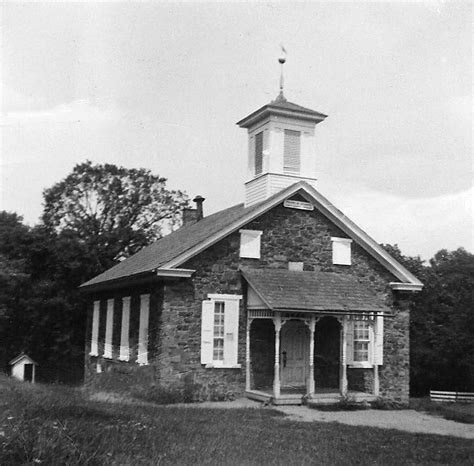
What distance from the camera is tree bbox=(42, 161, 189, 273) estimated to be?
39969 millimetres

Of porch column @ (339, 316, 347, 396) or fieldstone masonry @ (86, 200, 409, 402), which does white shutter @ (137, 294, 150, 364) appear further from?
porch column @ (339, 316, 347, 396)

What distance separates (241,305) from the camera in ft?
66.3

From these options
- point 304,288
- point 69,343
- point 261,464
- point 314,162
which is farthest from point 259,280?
point 69,343

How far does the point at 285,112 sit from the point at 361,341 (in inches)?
297

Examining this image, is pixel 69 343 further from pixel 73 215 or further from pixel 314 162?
pixel 314 162

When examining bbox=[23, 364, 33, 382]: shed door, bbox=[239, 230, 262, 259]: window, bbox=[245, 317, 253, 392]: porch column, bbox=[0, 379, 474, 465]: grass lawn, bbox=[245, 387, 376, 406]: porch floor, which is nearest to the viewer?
bbox=[0, 379, 474, 465]: grass lawn

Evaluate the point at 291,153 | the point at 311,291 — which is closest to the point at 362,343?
the point at 311,291

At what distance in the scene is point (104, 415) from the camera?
11031 millimetres

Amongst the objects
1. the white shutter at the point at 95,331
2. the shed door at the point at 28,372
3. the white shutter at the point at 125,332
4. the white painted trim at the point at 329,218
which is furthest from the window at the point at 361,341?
the shed door at the point at 28,372

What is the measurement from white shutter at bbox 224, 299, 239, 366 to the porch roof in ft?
3.17

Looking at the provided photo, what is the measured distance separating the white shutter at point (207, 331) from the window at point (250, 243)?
75.7 inches

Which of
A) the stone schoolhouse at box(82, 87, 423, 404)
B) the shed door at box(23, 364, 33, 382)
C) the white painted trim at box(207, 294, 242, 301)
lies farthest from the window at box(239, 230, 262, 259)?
the shed door at box(23, 364, 33, 382)

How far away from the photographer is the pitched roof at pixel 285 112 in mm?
22188

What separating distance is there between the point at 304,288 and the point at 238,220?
269cm
